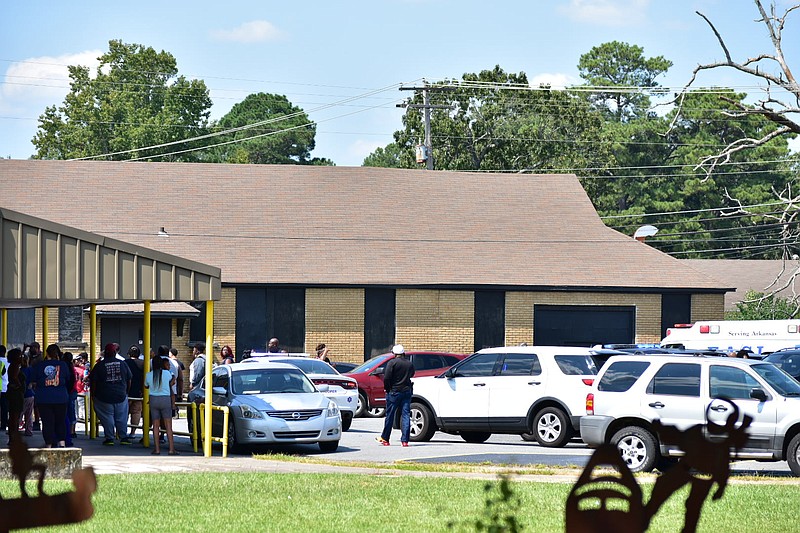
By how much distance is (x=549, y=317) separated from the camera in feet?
131

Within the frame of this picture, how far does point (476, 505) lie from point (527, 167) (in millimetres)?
50752

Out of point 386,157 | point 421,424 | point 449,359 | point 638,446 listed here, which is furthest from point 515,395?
point 386,157

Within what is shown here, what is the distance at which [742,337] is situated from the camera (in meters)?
28.9

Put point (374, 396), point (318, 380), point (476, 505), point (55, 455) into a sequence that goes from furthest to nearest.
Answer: point (374, 396), point (318, 380), point (55, 455), point (476, 505)

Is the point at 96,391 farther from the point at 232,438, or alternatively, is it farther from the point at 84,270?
the point at 84,270

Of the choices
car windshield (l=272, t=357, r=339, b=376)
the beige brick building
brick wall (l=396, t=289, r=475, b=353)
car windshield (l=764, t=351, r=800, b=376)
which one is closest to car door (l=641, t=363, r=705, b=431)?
car windshield (l=764, t=351, r=800, b=376)

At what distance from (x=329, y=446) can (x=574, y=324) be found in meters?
21.3

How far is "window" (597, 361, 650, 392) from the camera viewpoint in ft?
55.1

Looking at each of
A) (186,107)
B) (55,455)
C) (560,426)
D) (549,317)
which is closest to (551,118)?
(186,107)

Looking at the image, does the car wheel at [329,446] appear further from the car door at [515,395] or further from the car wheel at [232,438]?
the car door at [515,395]

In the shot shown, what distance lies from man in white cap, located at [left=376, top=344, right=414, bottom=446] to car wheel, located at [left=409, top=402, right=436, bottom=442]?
1.22 m

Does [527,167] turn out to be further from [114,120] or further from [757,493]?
[757,493]

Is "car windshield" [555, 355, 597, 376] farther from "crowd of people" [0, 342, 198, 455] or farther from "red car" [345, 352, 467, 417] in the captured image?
"red car" [345, 352, 467, 417]

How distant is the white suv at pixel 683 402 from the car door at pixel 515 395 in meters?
3.78
